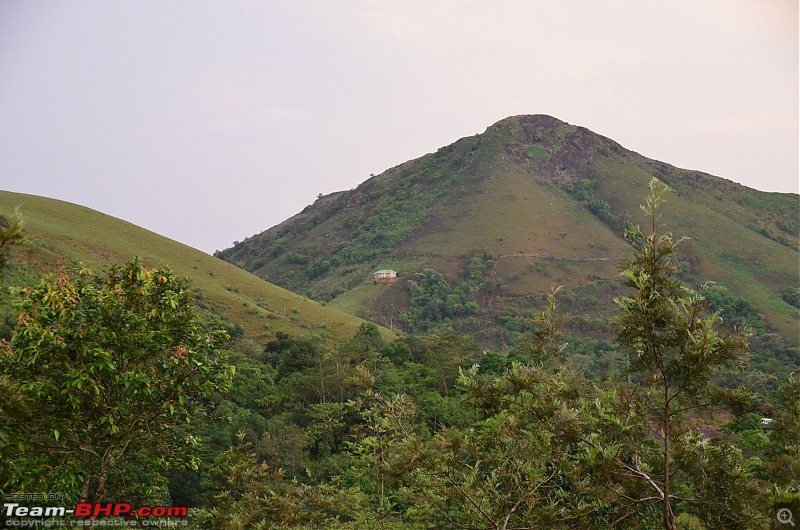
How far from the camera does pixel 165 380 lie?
870cm

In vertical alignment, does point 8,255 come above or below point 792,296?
above

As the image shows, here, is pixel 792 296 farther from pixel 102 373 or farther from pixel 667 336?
pixel 102 373

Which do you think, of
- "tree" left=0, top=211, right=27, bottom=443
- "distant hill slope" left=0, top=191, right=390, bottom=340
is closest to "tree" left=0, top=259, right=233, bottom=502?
"tree" left=0, top=211, right=27, bottom=443

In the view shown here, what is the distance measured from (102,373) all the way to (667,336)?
283 inches

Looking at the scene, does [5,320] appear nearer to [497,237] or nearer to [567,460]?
[567,460]

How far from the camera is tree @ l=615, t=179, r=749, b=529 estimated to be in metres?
6.66

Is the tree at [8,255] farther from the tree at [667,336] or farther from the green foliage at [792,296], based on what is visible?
the green foliage at [792,296]

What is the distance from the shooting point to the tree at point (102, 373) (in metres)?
7.87

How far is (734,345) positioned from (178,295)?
7225 millimetres

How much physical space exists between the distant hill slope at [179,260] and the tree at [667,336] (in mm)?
54158

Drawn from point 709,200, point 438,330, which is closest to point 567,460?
point 438,330

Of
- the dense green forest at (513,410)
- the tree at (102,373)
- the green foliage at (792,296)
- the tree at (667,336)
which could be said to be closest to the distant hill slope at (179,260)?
the tree at (102,373)

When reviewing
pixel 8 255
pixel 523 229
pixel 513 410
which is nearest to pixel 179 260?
pixel 513 410

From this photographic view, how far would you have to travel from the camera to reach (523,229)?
426 ft
